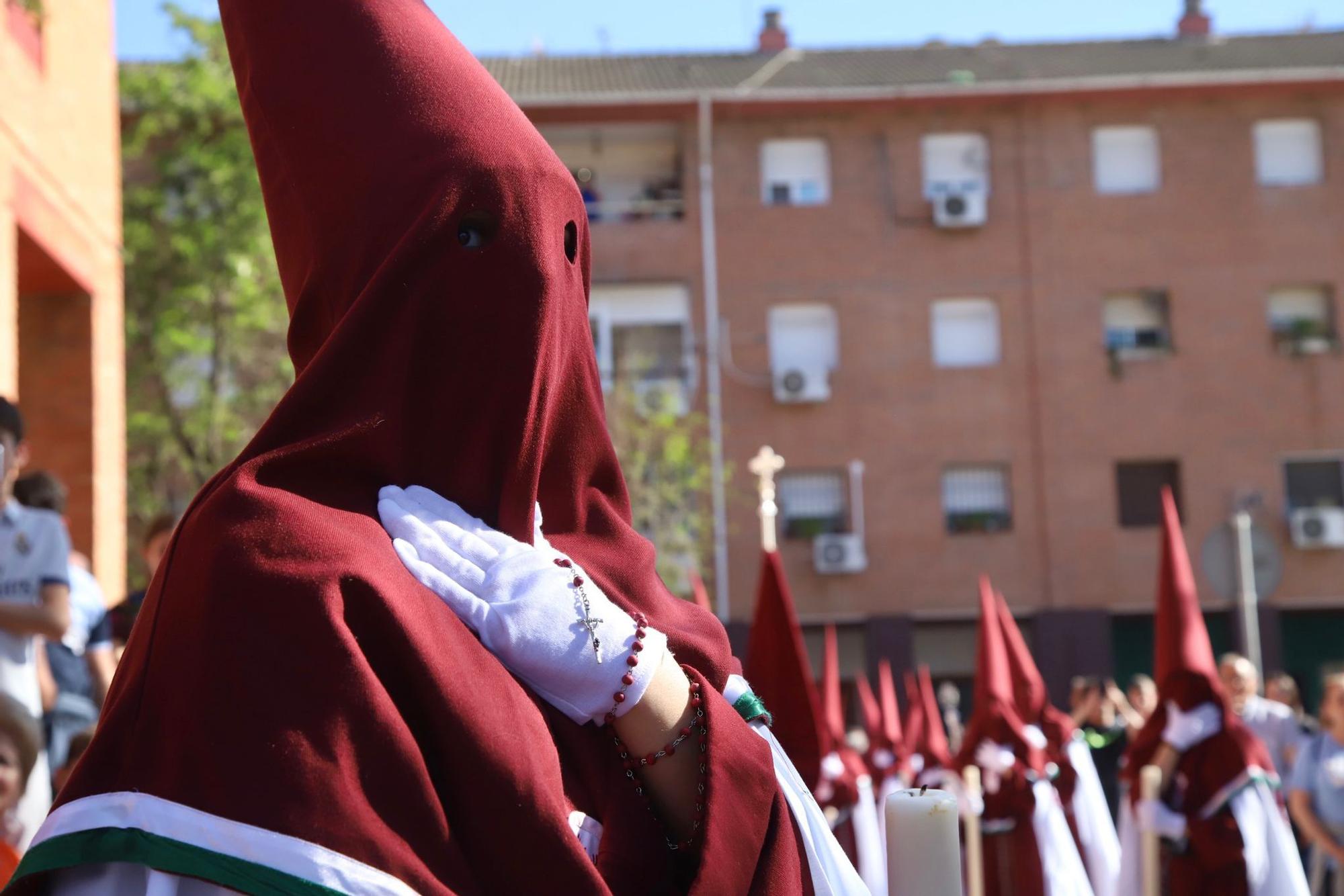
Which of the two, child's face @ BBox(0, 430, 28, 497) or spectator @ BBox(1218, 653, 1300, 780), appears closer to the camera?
child's face @ BBox(0, 430, 28, 497)

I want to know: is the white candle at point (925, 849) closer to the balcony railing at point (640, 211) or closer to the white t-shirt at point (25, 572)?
the white t-shirt at point (25, 572)

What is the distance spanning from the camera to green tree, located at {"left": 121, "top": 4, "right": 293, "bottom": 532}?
18.8 metres

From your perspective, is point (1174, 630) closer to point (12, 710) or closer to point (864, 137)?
point (12, 710)

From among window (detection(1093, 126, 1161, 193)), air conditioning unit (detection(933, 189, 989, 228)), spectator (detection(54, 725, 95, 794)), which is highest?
window (detection(1093, 126, 1161, 193))

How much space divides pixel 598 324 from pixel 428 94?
25662 millimetres

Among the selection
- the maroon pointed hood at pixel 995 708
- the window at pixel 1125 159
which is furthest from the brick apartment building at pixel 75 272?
the window at pixel 1125 159

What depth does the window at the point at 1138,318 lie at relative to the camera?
27.1 m

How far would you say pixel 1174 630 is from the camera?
869cm

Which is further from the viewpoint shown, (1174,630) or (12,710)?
(1174,630)

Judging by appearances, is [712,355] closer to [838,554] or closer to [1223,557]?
[838,554]

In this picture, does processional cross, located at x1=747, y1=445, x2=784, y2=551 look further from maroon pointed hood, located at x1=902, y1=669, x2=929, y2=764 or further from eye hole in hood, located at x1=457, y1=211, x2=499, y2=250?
maroon pointed hood, located at x1=902, y1=669, x2=929, y2=764

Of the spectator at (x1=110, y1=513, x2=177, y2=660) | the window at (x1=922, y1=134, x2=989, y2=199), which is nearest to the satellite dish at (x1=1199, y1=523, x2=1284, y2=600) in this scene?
the spectator at (x1=110, y1=513, x2=177, y2=660)

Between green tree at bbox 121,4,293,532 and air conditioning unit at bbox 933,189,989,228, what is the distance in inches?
418

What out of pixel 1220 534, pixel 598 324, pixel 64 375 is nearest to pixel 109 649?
pixel 64 375
